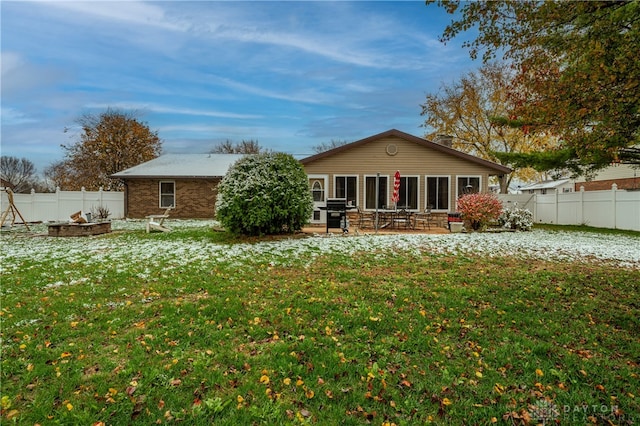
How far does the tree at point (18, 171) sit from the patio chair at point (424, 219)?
39.3m

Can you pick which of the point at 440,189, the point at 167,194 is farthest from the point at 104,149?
the point at 440,189

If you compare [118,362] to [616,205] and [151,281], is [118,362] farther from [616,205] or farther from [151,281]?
[616,205]

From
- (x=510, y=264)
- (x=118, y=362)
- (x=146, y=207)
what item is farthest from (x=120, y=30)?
(x=146, y=207)

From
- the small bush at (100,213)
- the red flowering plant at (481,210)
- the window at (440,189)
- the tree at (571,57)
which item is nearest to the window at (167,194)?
the small bush at (100,213)

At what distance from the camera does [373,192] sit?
16188mm

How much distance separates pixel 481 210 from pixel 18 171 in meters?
45.8

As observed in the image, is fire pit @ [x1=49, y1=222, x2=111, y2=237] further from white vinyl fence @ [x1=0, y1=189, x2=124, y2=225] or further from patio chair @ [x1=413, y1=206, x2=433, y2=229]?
patio chair @ [x1=413, y1=206, x2=433, y2=229]

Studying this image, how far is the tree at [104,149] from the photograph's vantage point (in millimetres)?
28125

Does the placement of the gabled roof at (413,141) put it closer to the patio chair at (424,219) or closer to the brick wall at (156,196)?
the patio chair at (424,219)

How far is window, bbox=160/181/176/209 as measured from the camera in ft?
66.5

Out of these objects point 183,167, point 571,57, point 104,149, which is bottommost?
point 571,57

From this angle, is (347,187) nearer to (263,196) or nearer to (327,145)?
(263,196)

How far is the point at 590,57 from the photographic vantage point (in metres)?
3.86

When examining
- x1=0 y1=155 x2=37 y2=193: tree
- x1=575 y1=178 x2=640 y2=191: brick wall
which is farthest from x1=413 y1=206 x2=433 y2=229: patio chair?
x1=0 y1=155 x2=37 y2=193: tree
